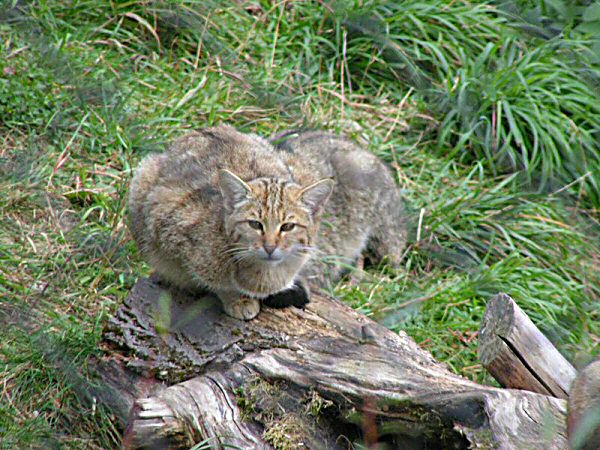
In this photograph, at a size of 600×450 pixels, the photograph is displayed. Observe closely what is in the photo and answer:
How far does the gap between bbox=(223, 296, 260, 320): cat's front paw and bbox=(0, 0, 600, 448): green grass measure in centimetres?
77

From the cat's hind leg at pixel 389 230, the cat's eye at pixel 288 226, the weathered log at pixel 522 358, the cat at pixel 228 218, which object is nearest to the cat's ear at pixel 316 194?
the cat at pixel 228 218

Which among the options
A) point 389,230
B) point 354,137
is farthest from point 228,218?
point 354,137

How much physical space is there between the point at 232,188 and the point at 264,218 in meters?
0.22

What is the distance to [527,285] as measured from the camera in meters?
Result: 5.71

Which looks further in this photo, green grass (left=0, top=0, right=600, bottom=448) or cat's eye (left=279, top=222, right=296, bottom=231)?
green grass (left=0, top=0, right=600, bottom=448)

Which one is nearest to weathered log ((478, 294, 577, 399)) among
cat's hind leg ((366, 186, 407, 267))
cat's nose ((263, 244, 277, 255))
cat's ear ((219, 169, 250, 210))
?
cat's nose ((263, 244, 277, 255))

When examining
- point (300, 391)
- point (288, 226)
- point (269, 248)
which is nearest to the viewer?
point (300, 391)

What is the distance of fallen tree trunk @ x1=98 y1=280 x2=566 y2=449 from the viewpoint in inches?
126

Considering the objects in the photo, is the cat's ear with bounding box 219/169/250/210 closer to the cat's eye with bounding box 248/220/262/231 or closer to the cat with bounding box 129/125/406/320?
the cat with bounding box 129/125/406/320

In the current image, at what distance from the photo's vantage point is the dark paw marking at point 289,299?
4.35 metres

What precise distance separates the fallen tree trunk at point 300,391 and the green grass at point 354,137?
1.62ft

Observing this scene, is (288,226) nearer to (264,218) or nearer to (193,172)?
(264,218)

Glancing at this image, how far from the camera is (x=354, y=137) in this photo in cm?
674

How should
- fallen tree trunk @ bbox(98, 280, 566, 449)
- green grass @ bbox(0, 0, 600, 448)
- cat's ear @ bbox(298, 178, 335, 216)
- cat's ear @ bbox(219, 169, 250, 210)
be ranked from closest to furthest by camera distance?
fallen tree trunk @ bbox(98, 280, 566, 449)
cat's ear @ bbox(219, 169, 250, 210)
cat's ear @ bbox(298, 178, 335, 216)
green grass @ bbox(0, 0, 600, 448)
